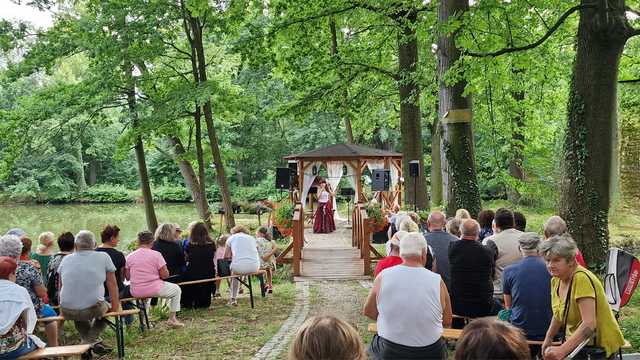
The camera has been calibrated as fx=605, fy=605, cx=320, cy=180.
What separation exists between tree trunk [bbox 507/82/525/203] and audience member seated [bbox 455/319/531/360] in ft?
37.7

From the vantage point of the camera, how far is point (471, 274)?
16.6ft

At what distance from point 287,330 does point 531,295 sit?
3.29 metres

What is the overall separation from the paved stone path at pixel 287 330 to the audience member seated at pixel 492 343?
3777 millimetres

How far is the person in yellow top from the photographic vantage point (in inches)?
128

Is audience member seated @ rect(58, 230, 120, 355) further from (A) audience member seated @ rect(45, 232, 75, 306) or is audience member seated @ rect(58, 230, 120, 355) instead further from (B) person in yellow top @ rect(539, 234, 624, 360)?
(B) person in yellow top @ rect(539, 234, 624, 360)

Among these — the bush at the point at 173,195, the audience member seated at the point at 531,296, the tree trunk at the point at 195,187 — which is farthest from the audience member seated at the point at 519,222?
the bush at the point at 173,195

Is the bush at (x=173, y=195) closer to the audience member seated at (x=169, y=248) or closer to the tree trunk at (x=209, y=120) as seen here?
the tree trunk at (x=209, y=120)

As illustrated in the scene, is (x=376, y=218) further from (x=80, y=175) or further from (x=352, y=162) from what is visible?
(x=80, y=175)

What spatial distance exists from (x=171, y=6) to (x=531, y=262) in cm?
1257

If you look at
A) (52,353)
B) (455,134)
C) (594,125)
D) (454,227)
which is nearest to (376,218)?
(455,134)

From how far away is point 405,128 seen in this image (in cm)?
1527

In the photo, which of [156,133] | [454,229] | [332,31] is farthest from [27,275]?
[332,31]

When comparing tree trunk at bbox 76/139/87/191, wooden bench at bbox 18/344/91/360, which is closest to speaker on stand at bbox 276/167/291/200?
wooden bench at bbox 18/344/91/360

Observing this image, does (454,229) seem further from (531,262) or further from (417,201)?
(417,201)
